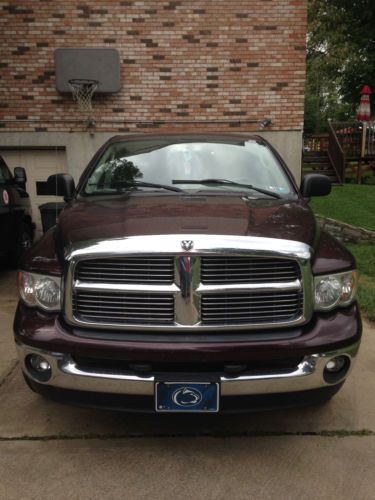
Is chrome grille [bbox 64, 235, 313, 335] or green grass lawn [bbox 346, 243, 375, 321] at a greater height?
chrome grille [bbox 64, 235, 313, 335]

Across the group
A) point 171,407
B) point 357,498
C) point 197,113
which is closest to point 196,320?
point 171,407

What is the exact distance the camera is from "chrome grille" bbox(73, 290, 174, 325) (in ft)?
7.90

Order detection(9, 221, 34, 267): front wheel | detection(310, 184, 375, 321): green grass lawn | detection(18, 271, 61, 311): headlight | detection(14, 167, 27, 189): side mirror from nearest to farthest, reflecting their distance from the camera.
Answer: detection(18, 271, 61, 311): headlight → detection(310, 184, 375, 321): green grass lawn → detection(9, 221, 34, 267): front wheel → detection(14, 167, 27, 189): side mirror

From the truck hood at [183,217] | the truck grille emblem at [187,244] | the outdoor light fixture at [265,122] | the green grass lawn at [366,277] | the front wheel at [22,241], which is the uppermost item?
the outdoor light fixture at [265,122]

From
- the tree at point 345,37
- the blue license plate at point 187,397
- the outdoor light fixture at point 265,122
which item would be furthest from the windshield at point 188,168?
the tree at point 345,37

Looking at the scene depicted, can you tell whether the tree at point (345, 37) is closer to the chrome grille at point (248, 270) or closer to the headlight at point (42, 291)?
the chrome grille at point (248, 270)

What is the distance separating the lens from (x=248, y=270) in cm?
241

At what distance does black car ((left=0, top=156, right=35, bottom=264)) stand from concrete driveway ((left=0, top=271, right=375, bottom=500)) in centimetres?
296

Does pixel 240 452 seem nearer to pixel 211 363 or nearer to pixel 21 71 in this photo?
pixel 211 363

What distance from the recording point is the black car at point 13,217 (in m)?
5.77

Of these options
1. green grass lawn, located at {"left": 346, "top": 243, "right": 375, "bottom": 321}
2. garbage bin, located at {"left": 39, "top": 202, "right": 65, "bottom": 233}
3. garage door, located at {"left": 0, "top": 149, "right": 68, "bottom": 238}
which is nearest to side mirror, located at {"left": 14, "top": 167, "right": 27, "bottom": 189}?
garbage bin, located at {"left": 39, "top": 202, "right": 65, "bottom": 233}

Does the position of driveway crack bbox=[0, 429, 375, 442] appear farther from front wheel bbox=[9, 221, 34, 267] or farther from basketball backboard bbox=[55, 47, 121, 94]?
basketball backboard bbox=[55, 47, 121, 94]

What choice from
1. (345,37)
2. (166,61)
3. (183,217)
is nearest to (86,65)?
(166,61)

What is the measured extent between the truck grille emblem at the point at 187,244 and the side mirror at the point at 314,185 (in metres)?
1.79
